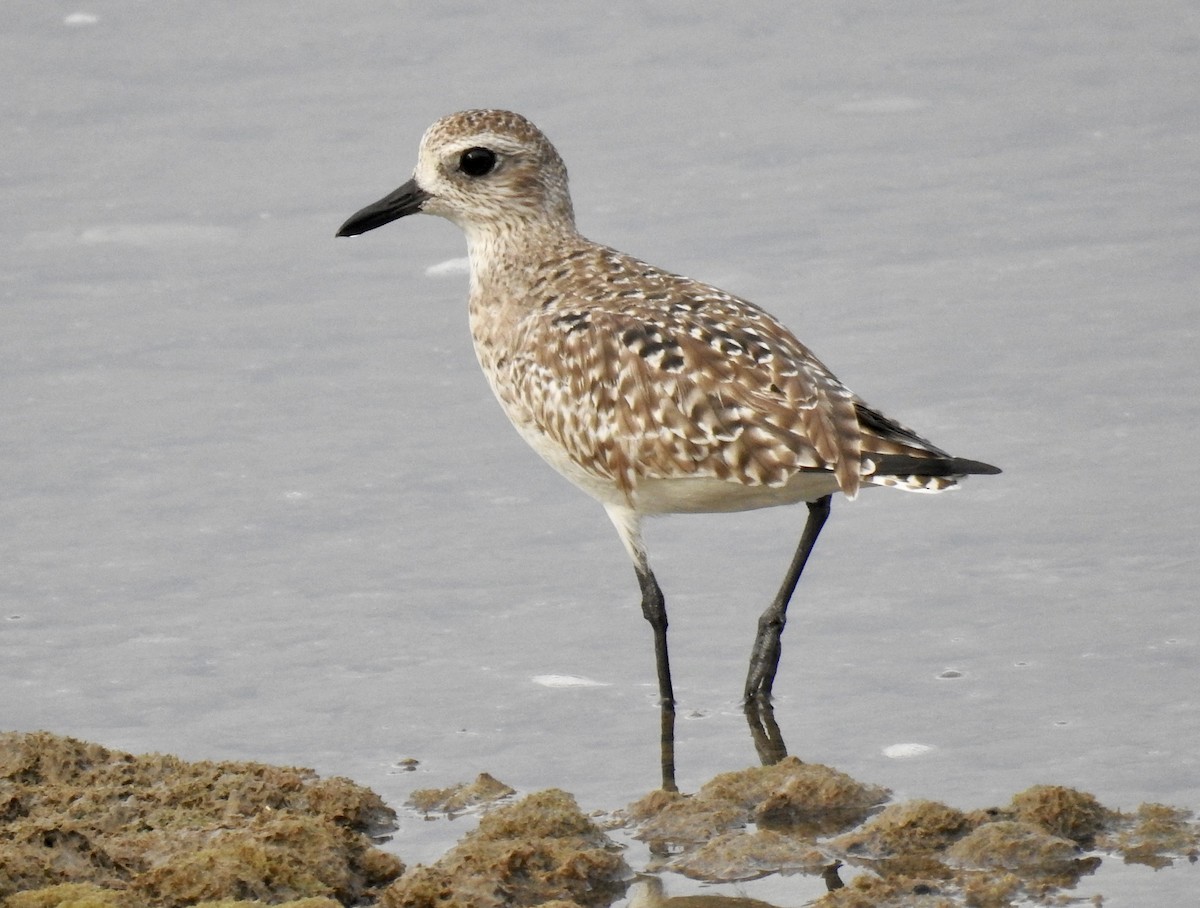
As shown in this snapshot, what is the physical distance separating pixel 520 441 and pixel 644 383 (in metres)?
2.74

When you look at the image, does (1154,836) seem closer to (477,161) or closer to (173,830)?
(173,830)

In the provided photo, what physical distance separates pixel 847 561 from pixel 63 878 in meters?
4.04

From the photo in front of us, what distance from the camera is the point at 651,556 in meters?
9.23

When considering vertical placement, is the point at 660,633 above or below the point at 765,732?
above

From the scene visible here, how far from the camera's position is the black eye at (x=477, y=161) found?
8.77 metres

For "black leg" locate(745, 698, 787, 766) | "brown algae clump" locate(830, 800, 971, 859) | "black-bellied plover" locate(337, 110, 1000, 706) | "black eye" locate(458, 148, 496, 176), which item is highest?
"black eye" locate(458, 148, 496, 176)

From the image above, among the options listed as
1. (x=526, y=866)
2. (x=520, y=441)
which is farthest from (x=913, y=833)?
(x=520, y=441)

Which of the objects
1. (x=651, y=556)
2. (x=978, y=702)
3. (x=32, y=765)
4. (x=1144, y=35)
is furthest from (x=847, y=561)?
(x=1144, y=35)

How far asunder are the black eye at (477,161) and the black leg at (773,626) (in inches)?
76.2

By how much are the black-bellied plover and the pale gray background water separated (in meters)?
0.79

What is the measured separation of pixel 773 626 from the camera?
26.1ft

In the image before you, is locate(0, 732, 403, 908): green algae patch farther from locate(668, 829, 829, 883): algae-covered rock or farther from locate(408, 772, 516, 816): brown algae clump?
locate(668, 829, 829, 883): algae-covered rock

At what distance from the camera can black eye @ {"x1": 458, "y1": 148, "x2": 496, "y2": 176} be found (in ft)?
28.8

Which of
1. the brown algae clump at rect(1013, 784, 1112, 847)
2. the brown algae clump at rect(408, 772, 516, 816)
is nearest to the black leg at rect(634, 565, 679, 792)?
the brown algae clump at rect(408, 772, 516, 816)
